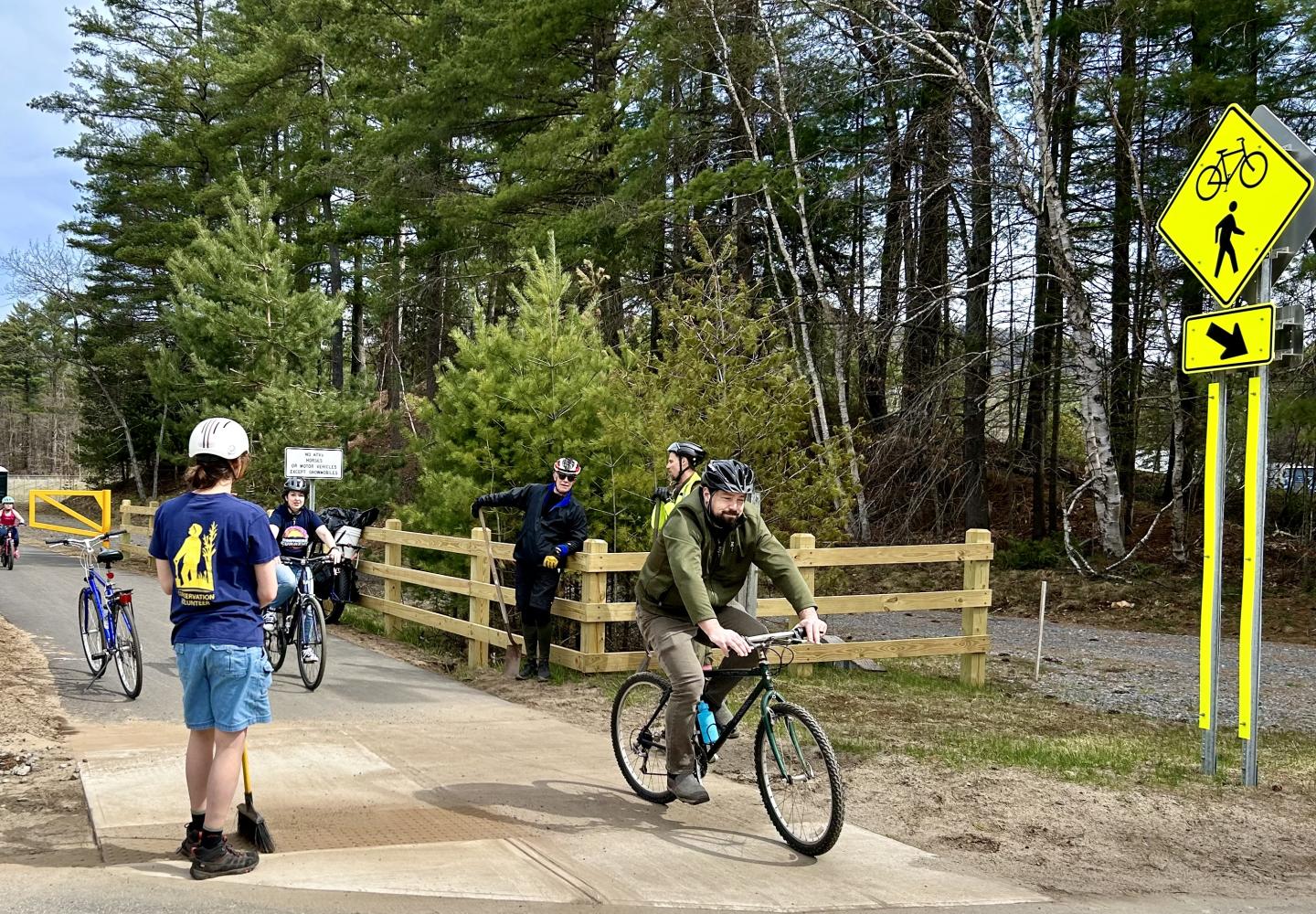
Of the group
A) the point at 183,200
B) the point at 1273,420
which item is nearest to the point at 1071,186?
the point at 1273,420

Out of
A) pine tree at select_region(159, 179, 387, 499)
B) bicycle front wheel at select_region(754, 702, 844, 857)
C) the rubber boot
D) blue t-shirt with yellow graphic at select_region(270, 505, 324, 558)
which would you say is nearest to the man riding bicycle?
bicycle front wheel at select_region(754, 702, 844, 857)

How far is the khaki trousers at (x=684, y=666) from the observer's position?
564 cm

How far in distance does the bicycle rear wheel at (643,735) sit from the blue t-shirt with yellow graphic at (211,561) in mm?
2238

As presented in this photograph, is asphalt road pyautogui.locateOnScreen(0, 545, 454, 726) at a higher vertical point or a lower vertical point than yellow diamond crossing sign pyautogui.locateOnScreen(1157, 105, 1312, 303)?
lower

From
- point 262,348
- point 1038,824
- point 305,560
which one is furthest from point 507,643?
point 262,348

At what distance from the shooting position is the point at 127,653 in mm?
8664

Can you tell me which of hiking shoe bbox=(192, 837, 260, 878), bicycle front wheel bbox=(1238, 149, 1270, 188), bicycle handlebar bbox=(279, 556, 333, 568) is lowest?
hiking shoe bbox=(192, 837, 260, 878)

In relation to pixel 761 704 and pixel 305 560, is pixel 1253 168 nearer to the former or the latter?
pixel 761 704

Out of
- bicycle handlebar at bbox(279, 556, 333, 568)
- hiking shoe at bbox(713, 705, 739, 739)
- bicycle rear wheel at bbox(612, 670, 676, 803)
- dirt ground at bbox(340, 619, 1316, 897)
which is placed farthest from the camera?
bicycle handlebar at bbox(279, 556, 333, 568)

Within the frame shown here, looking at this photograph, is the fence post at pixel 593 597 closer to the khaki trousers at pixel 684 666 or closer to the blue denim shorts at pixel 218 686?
the khaki trousers at pixel 684 666

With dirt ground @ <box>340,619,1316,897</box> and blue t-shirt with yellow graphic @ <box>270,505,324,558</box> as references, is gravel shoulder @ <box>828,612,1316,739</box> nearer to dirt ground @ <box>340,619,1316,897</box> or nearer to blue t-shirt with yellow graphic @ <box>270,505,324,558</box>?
dirt ground @ <box>340,619,1316,897</box>

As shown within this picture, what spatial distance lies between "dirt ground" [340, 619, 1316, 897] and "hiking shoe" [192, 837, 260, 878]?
9.54 ft

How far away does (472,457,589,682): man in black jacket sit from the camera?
955 centimetres

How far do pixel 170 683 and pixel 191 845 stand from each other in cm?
505
